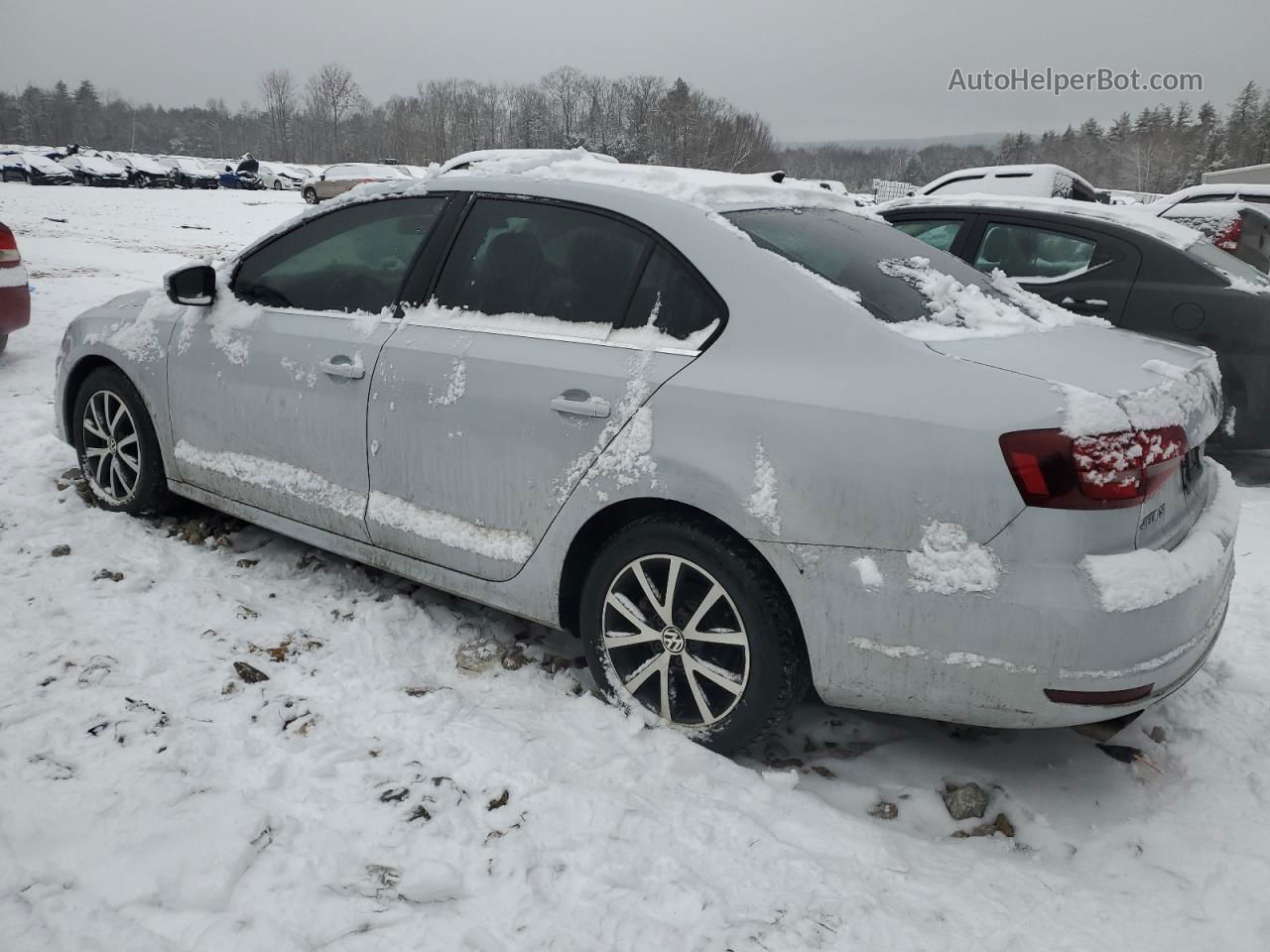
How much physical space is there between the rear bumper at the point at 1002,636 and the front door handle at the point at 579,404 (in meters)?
0.64

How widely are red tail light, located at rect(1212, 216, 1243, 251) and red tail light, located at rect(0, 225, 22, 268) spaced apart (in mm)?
9168

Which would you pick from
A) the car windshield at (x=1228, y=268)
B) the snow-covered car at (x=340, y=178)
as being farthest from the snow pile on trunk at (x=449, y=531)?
the snow-covered car at (x=340, y=178)

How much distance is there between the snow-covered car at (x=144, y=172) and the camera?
4438cm

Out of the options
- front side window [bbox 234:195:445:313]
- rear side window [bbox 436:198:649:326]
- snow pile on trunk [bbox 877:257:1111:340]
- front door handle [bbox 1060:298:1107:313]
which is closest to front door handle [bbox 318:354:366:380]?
front side window [bbox 234:195:445:313]

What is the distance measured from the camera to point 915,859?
7.65 feet

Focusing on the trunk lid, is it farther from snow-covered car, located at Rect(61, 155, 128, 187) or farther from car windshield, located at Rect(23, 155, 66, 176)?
snow-covered car, located at Rect(61, 155, 128, 187)

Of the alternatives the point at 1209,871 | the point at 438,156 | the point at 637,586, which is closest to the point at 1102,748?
the point at 1209,871

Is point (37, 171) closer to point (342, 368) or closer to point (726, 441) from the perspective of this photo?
point (342, 368)

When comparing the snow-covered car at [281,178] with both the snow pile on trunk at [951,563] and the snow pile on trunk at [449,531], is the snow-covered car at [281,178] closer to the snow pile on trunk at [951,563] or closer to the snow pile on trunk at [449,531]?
the snow pile on trunk at [449,531]

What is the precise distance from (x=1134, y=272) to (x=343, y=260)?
460cm

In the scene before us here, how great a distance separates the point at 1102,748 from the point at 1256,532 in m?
2.61

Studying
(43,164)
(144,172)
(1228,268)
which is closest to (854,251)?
(1228,268)

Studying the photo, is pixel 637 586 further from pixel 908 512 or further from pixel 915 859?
pixel 915 859

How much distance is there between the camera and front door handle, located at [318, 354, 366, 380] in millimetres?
3197
